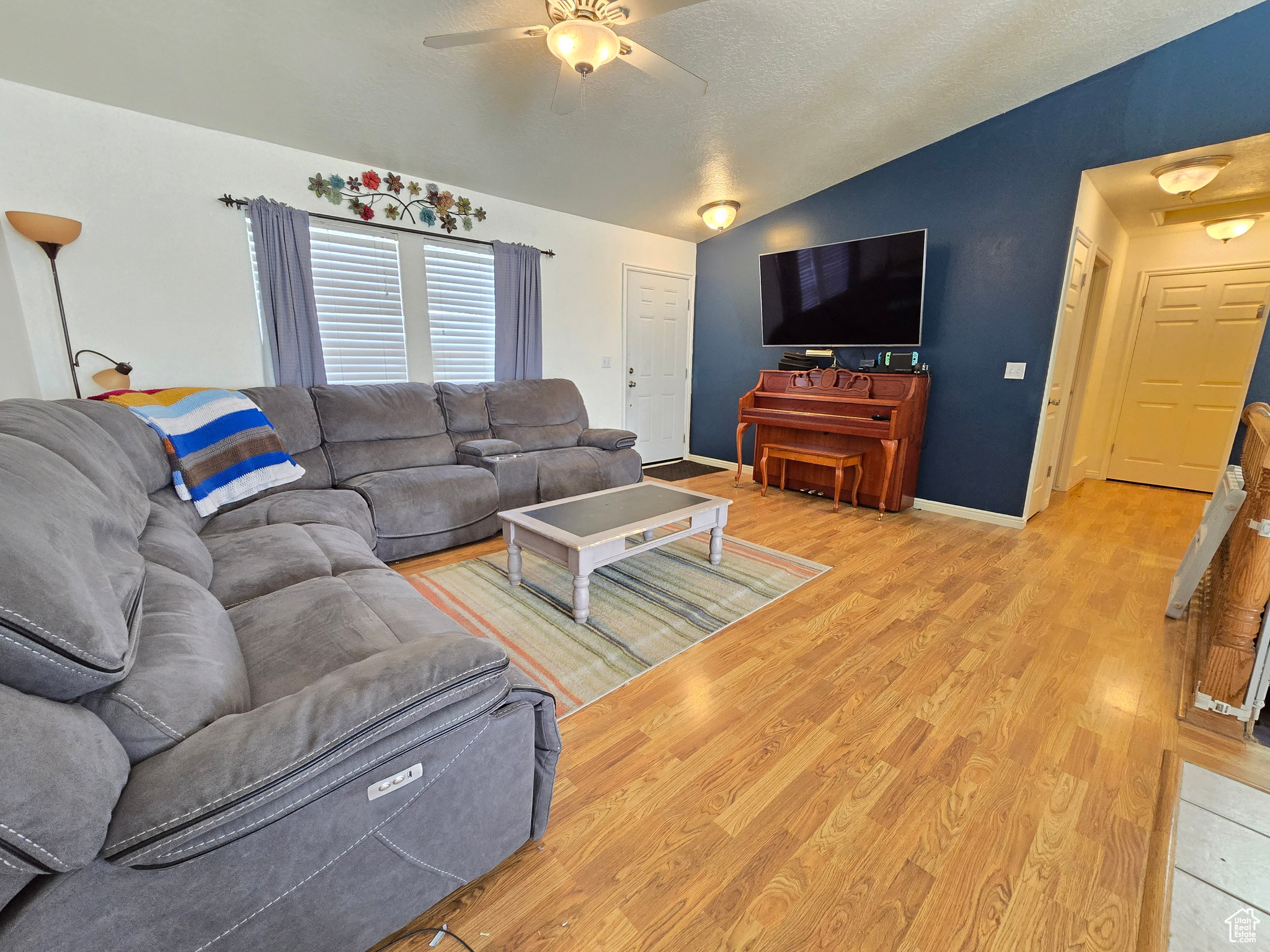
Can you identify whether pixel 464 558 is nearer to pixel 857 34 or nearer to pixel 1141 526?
pixel 857 34

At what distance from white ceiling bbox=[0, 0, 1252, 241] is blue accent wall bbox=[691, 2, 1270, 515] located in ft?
0.54

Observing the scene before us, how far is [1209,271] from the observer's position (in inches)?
170

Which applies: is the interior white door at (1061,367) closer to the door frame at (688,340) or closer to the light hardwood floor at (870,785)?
the light hardwood floor at (870,785)

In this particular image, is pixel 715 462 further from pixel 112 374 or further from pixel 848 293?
pixel 112 374

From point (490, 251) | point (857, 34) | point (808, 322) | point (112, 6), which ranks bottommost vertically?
point (808, 322)

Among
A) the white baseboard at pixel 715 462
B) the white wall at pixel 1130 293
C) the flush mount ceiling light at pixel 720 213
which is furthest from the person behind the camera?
the white baseboard at pixel 715 462

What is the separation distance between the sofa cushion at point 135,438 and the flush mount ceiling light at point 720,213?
158 inches

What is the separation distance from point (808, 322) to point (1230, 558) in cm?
309

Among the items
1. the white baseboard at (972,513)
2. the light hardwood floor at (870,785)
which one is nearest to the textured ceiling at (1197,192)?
the white baseboard at (972,513)

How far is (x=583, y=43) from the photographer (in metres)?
1.95

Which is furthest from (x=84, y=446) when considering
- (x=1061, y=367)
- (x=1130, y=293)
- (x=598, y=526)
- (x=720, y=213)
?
(x=1130, y=293)

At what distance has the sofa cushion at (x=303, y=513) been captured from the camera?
7.04ft

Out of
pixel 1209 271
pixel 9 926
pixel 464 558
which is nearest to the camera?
pixel 9 926

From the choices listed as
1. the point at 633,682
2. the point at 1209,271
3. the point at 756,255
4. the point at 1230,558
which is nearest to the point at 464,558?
the point at 633,682
